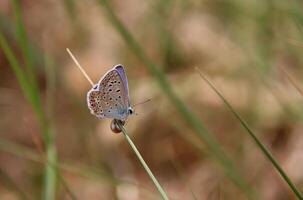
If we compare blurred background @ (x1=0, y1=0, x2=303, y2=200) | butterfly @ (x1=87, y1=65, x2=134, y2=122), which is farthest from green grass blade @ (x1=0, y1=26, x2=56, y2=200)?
blurred background @ (x1=0, y1=0, x2=303, y2=200)

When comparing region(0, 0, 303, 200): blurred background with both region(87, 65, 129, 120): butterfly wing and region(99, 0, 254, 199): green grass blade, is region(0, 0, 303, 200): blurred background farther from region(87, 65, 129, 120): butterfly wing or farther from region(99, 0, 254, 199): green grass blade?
region(87, 65, 129, 120): butterfly wing

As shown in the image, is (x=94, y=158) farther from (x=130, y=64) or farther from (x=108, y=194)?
(x=130, y=64)

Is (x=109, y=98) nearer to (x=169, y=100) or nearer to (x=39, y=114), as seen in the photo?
(x=39, y=114)

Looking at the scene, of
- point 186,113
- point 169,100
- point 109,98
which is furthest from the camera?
point 169,100

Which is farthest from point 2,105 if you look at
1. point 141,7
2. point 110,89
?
point 110,89

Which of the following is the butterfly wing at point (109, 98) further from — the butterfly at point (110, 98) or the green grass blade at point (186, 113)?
the green grass blade at point (186, 113)

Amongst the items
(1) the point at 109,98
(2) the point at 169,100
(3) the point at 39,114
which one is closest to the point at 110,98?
(1) the point at 109,98

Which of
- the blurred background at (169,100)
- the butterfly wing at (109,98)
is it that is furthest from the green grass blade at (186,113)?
the blurred background at (169,100)
